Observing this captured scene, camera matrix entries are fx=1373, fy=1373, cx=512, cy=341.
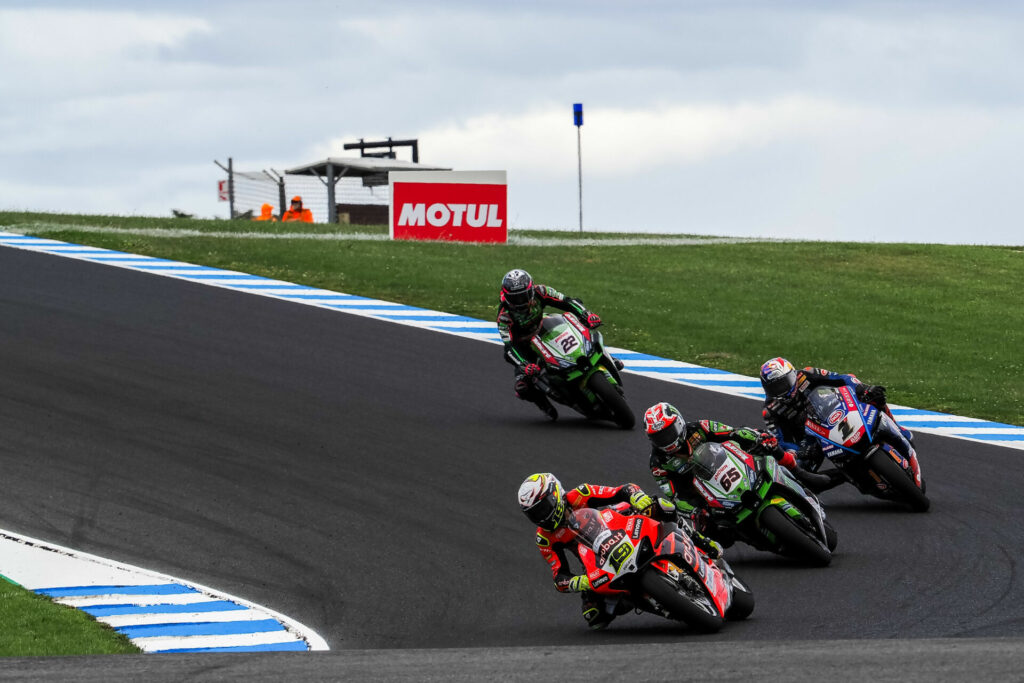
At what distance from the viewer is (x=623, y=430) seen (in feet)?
52.1

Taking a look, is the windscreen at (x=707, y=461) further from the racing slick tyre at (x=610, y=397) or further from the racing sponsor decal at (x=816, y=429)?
the racing slick tyre at (x=610, y=397)

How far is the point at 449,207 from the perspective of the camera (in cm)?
3117

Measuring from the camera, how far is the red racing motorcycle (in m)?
8.94

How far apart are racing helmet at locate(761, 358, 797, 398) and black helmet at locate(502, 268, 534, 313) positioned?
373 centimetres

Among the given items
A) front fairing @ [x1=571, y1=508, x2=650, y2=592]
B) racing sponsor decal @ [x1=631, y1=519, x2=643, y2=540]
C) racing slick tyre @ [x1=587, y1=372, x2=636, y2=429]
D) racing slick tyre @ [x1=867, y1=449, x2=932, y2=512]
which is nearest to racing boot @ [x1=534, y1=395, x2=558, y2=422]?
racing slick tyre @ [x1=587, y1=372, x2=636, y2=429]

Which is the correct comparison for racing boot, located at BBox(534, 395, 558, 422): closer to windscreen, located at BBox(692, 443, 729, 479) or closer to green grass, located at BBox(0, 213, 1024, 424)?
green grass, located at BBox(0, 213, 1024, 424)

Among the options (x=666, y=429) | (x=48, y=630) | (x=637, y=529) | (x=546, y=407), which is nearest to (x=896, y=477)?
(x=666, y=429)

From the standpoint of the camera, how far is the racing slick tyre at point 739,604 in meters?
9.30

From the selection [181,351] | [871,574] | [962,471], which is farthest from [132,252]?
[871,574]

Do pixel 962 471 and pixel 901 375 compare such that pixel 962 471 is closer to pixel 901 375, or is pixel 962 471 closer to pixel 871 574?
pixel 871 574

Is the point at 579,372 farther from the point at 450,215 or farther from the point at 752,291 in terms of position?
the point at 450,215

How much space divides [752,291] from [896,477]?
15136mm

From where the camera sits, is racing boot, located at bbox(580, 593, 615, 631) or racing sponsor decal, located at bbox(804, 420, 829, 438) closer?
racing boot, located at bbox(580, 593, 615, 631)

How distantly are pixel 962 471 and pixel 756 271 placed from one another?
53.2 feet
